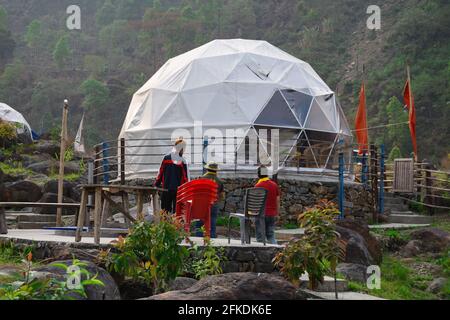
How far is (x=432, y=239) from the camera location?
14.2 m

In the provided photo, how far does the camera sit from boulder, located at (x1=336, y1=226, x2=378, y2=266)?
36.7ft

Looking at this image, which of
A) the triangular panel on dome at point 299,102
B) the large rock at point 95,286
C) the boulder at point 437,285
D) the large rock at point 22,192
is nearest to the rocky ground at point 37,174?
the large rock at point 22,192

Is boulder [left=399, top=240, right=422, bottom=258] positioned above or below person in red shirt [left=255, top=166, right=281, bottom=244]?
below

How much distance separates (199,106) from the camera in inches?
757

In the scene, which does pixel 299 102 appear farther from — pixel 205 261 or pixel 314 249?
pixel 314 249

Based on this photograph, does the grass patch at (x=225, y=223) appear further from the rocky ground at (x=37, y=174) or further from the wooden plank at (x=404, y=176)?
the wooden plank at (x=404, y=176)

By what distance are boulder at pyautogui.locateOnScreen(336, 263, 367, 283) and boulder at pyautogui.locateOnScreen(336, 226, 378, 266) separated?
23.7 inches

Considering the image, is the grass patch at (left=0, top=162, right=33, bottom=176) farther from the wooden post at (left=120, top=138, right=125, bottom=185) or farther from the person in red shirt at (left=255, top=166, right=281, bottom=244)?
the person in red shirt at (left=255, top=166, right=281, bottom=244)

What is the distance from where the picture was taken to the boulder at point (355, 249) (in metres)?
11.2

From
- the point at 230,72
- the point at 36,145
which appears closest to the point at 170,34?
the point at 36,145

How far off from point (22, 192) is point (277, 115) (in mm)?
6518

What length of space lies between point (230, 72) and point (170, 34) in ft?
149

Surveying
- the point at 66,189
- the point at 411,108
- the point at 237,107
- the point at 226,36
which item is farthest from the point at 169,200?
the point at 226,36

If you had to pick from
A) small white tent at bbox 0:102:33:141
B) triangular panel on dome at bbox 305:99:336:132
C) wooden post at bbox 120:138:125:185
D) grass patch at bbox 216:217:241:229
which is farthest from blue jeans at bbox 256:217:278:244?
small white tent at bbox 0:102:33:141
